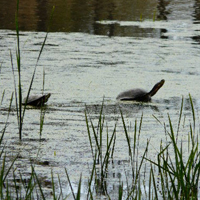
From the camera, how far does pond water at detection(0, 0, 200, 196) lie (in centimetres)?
287

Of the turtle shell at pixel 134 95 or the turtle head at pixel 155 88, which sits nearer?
the turtle shell at pixel 134 95

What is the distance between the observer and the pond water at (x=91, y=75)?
287 centimetres

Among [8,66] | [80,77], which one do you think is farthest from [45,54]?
[80,77]

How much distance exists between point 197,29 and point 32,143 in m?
6.73

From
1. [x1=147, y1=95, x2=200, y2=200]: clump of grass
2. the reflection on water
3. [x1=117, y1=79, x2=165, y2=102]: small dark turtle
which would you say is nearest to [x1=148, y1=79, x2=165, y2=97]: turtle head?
[x1=117, y1=79, x2=165, y2=102]: small dark turtle

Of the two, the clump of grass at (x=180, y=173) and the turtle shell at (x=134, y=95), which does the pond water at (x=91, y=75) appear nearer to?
the turtle shell at (x=134, y=95)

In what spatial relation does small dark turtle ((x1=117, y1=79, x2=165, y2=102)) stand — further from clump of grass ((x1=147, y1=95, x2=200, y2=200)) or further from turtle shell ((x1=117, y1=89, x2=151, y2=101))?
clump of grass ((x1=147, y1=95, x2=200, y2=200))

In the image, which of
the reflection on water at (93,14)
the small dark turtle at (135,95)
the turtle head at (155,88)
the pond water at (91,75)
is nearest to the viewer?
the pond water at (91,75)

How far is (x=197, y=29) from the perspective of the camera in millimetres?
9148

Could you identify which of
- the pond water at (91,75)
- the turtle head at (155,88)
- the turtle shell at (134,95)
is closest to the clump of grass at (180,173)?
the pond water at (91,75)

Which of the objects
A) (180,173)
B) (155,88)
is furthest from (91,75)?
(180,173)

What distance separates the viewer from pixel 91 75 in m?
5.33

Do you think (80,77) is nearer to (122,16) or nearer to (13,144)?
(13,144)

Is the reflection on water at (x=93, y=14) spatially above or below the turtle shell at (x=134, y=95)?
above
